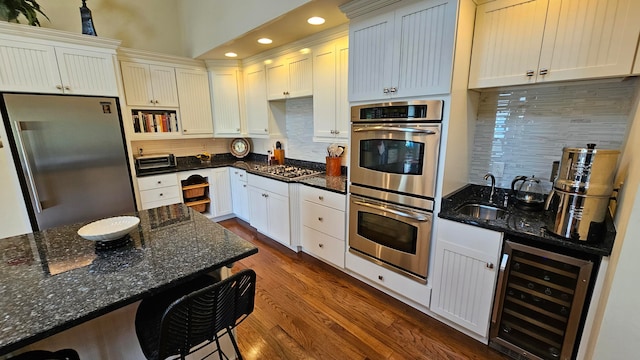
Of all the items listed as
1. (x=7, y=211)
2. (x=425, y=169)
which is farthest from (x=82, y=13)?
(x=425, y=169)

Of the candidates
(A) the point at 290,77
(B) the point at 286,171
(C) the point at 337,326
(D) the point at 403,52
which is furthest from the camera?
(B) the point at 286,171

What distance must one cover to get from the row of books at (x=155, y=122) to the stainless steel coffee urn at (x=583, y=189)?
4.09 m

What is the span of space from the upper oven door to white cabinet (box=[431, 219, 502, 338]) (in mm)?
335

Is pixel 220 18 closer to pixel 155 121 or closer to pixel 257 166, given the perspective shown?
pixel 155 121

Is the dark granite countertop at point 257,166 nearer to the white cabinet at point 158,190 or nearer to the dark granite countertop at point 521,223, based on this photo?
the white cabinet at point 158,190

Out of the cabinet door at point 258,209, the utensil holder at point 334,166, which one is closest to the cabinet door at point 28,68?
the cabinet door at point 258,209

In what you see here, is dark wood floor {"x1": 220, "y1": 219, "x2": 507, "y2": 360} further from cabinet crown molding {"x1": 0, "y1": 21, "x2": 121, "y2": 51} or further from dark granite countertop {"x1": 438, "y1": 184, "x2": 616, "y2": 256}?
cabinet crown molding {"x1": 0, "y1": 21, "x2": 121, "y2": 51}

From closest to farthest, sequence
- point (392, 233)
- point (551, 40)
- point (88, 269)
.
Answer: point (88, 269), point (551, 40), point (392, 233)

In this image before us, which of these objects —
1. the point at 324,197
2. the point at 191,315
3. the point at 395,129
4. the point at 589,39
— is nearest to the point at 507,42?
the point at 589,39

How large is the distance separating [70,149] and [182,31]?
2.25 metres

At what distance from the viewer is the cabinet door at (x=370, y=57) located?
1.94m

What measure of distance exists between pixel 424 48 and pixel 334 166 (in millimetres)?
1534

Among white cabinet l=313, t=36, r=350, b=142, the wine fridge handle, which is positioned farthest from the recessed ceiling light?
the wine fridge handle

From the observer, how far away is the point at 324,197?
2.61 m
